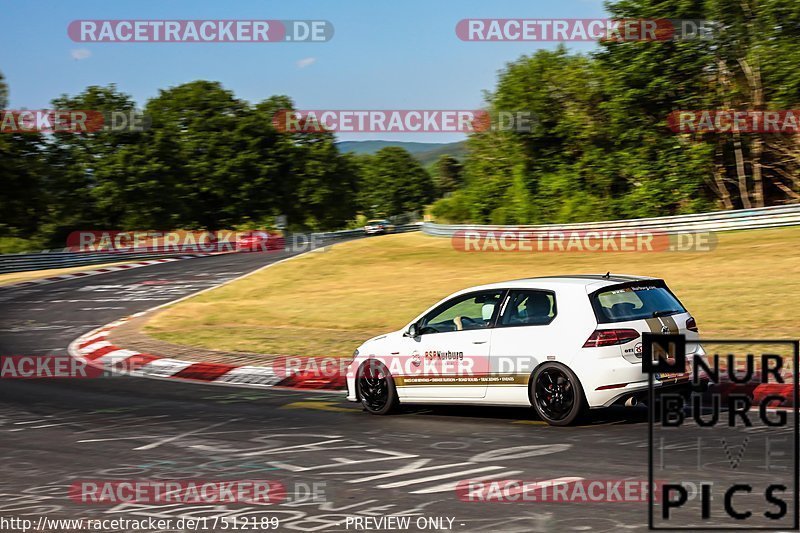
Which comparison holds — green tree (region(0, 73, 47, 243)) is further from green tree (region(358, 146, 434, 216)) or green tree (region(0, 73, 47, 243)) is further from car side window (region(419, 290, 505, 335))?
green tree (region(358, 146, 434, 216))

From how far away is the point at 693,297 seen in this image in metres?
19.8

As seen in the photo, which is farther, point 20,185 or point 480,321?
point 20,185

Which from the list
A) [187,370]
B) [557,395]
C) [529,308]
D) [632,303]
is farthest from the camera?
[187,370]

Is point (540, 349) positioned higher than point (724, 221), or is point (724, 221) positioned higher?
point (724, 221)

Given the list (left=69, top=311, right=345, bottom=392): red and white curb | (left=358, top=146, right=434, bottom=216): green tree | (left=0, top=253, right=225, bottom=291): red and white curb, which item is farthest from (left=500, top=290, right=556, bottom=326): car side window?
(left=358, top=146, right=434, bottom=216): green tree

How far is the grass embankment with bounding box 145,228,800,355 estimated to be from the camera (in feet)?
57.2

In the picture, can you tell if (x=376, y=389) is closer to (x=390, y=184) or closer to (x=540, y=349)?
(x=540, y=349)

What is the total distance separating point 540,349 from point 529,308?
57 centimetres

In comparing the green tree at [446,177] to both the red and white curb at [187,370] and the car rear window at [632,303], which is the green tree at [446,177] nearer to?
the red and white curb at [187,370]

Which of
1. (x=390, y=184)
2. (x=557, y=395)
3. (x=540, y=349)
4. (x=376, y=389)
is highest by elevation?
(x=390, y=184)

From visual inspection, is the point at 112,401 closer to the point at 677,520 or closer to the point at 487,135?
the point at 677,520

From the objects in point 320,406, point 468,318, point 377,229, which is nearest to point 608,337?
point 468,318

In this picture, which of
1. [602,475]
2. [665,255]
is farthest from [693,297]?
[602,475]

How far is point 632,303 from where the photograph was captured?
966cm
